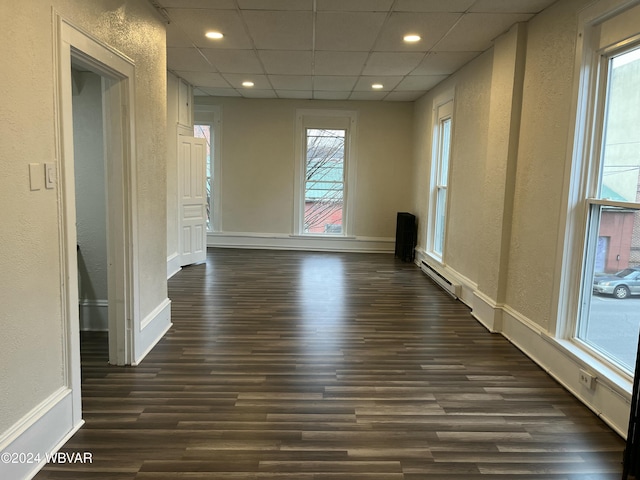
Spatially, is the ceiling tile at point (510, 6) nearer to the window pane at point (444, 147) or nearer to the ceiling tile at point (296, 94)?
the window pane at point (444, 147)

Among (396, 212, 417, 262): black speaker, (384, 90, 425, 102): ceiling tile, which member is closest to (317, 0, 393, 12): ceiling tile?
(384, 90, 425, 102): ceiling tile

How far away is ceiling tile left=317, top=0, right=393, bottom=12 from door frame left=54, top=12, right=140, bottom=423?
60.5 inches

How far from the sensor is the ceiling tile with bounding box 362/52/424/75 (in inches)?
194

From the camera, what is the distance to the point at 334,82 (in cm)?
649

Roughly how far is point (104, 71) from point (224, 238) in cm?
591

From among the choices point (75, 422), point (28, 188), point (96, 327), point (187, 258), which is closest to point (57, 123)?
point (28, 188)

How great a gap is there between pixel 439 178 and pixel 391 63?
2054 millimetres

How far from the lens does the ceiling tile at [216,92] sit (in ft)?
24.0

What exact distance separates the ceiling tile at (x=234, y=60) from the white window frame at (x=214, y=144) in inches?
92.3

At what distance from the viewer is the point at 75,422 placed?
7.78 ft

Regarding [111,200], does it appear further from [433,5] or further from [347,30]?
[433,5]

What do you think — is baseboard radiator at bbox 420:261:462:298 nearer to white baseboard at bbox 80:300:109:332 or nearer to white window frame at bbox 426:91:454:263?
white window frame at bbox 426:91:454:263

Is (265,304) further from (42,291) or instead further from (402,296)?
(42,291)

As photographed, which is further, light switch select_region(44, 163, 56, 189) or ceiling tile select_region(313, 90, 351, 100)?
ceiling tile select_region(313, 90, 351, 100)
